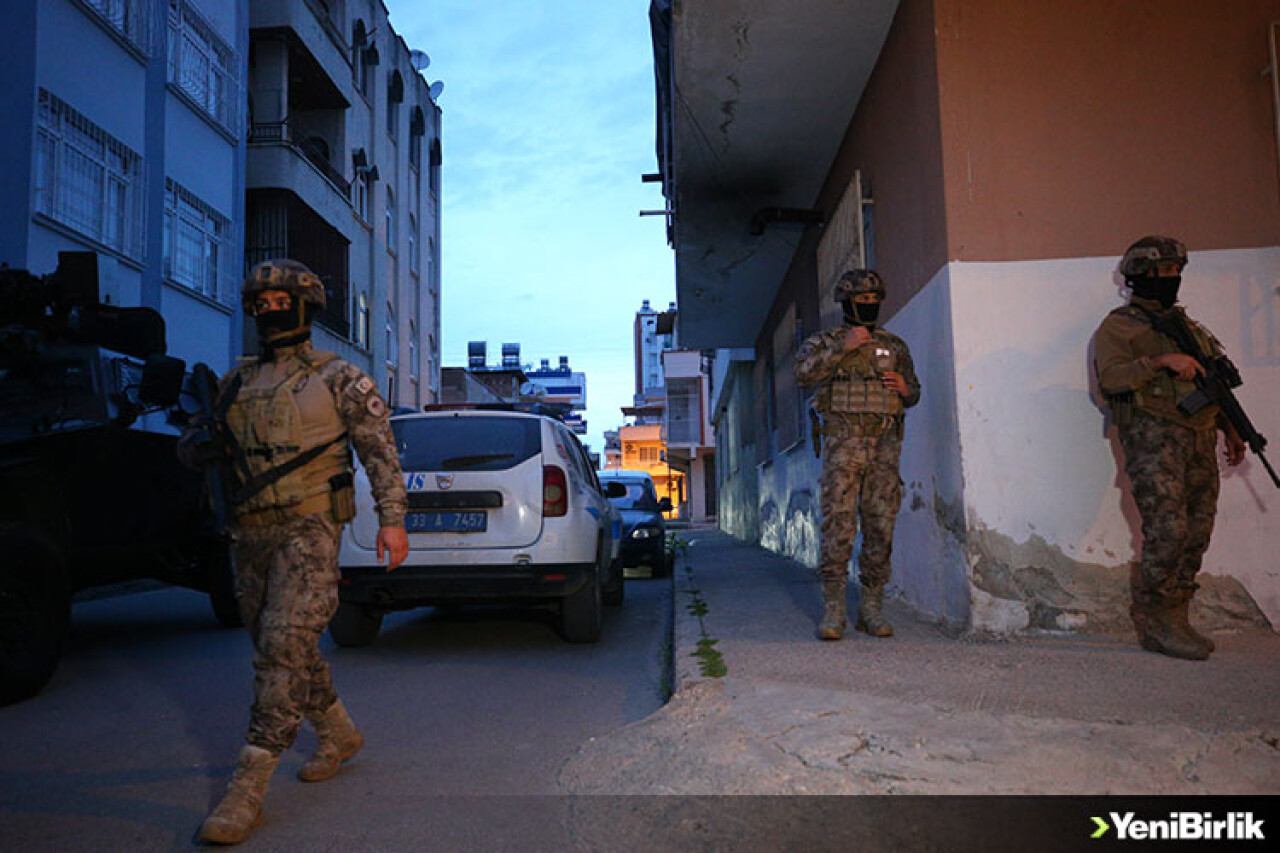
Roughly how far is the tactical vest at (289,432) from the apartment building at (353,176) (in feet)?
52.4

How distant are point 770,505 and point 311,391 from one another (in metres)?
12.6

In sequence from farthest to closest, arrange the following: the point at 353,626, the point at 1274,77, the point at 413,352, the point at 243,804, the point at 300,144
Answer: the point at 413,352
the point at 300,144
the point at 353,626
the point at 1274,77
the point at 243,804

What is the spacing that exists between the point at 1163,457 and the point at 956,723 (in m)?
1.98

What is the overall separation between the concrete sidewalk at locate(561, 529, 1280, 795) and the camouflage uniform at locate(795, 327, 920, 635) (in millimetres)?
499

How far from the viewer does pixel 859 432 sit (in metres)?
5.34

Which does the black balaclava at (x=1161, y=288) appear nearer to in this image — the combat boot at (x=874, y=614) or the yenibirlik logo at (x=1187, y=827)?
the combat boot at (x=874, y=614)

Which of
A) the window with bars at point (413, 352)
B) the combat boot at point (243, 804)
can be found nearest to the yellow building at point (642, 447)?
the window with bars at point (413, 352)

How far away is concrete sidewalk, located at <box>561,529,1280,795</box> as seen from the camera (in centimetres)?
294

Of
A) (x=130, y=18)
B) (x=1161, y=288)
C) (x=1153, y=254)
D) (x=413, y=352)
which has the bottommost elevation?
(x=1161, y=288)

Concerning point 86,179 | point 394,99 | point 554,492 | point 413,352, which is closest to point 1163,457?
point 554,492

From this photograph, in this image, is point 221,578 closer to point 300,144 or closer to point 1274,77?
point 1274,77

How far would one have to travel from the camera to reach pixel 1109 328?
4.83m

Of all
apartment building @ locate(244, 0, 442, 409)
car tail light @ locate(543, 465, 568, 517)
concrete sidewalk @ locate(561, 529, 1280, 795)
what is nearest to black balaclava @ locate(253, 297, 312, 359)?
concrete sidewalk @ locate(561, 529, 1280, 795)

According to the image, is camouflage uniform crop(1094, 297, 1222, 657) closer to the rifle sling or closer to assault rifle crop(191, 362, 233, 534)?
the rifle sling
